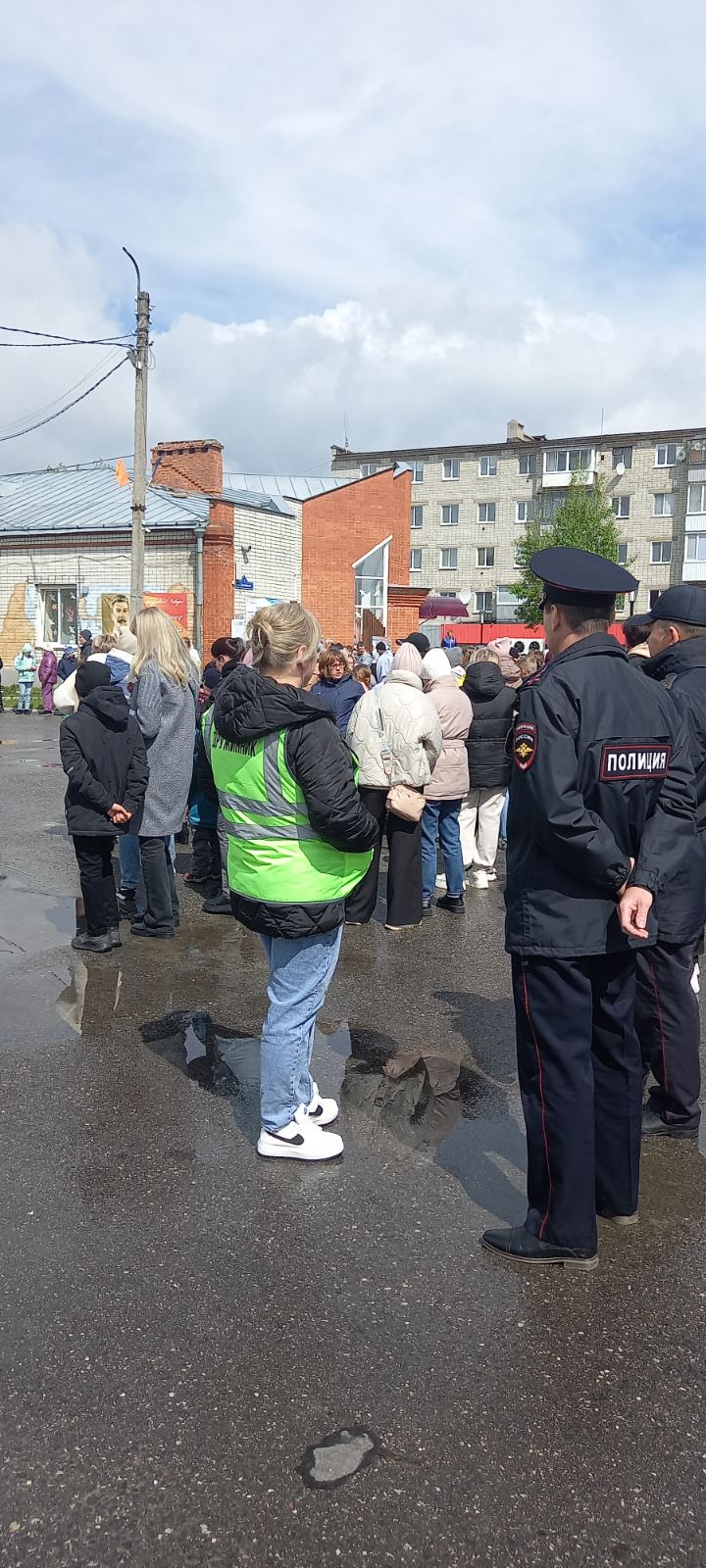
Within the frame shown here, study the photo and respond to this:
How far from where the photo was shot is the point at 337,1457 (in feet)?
8.39

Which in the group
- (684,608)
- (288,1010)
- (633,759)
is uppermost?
(684,608)

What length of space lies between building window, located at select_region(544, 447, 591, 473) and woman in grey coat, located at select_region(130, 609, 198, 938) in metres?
64.8

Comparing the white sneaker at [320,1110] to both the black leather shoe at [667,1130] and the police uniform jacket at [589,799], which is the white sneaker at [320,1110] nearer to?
the black leather shoe at [667,1130]

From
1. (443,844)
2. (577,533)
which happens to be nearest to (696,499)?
(577,533)

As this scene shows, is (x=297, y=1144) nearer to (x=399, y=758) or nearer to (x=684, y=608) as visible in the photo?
Result: (x=684, y=608)

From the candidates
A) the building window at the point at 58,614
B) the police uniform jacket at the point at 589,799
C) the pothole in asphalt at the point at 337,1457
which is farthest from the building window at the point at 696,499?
the pothole in asphalt at the point at 337,1457

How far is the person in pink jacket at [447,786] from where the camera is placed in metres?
7.95

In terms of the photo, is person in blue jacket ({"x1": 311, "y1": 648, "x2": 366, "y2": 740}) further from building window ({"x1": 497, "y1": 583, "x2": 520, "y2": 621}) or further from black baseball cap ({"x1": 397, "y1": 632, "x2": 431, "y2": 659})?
building window ({"x1": 497, "y1": 583, "x2": 520, "y2": 621})

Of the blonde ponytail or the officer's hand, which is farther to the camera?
the blonde ponytail

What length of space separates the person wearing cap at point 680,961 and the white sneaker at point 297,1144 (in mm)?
1258

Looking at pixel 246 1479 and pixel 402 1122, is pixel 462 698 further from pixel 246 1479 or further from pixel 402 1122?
pixel 246 1479

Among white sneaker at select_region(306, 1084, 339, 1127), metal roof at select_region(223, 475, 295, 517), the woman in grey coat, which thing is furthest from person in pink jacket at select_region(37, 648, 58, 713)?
white sneaker at select_region(306, 1084, 339, 1127)

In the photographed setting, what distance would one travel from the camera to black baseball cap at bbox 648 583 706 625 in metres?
4.42

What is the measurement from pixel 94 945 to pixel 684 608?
4102 mm
